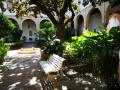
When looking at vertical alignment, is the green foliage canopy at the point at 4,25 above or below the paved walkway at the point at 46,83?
above

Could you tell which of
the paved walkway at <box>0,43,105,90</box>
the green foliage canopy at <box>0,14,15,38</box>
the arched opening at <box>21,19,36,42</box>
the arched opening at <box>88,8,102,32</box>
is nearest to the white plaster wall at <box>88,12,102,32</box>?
the arched opening at <box>88,8,102,32</box>

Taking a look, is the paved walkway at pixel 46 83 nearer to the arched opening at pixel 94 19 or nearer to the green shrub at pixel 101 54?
the green shrub at pixel 101 54

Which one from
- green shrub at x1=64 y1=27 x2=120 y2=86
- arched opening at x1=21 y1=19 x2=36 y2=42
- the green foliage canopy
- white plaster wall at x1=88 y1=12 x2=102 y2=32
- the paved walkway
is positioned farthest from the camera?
arched opening at x1=21 y1=19 x2=36 y2=42

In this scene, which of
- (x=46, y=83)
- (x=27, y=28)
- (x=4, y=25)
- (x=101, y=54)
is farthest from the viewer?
(x=27, y=28)

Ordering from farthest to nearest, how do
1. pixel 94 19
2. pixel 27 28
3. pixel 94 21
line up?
pixel 27 28 < pixel 94 19 < pixel 94 21

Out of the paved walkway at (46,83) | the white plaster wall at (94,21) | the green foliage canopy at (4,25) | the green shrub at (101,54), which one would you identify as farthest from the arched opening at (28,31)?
the paved walkway at (46,83)

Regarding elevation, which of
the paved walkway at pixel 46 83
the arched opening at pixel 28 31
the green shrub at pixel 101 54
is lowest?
the paved walkway at pixel 46 83

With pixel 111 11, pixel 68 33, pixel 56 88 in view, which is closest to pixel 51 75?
pixel 56 88

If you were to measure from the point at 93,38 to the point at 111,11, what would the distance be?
1071 centimetres

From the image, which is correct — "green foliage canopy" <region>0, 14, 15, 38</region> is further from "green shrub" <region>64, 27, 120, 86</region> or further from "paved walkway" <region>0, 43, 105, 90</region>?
"paved walkway" <region>0, 43, 105, 90</region>

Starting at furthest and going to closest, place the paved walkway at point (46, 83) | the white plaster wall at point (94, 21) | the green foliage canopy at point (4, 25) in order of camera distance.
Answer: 1. the white plaster wall at point (94, 21)
2. the green foliage canopy at point (4, 25)
3. the paved walkway at point (46, 83)

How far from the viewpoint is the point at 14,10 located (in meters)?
21.3

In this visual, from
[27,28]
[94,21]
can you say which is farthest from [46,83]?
[27,28]

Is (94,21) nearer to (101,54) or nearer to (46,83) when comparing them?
(46,83)
